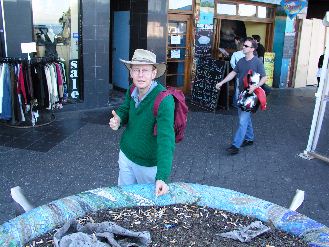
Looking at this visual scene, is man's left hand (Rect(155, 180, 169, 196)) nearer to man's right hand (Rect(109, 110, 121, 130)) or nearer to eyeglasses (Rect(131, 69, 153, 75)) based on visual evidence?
man's right hand (Rect(109, 110, 121, 130))

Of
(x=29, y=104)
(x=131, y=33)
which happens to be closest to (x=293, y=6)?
(x=131, y=33)

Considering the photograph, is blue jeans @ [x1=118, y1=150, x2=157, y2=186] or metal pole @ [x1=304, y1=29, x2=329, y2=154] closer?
blue jeans @ [x1=118, y1=150, x2=157, y2=186]

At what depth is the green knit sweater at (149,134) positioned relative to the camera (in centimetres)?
280

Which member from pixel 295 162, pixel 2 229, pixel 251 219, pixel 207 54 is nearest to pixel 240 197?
pixel 251 219

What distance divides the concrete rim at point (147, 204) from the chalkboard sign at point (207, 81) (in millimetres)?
6659

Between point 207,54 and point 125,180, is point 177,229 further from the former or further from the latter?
point 207,54

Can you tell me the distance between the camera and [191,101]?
1021cm

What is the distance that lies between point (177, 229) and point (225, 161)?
12.4 feet

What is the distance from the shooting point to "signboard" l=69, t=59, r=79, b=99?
8.66 meters

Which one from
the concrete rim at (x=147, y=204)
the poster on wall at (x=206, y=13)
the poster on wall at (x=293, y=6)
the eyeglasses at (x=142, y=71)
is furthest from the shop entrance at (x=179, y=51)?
the concrete rim at (x=147, y=204)

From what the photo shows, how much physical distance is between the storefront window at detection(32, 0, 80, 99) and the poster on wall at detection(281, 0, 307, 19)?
6.55 metres

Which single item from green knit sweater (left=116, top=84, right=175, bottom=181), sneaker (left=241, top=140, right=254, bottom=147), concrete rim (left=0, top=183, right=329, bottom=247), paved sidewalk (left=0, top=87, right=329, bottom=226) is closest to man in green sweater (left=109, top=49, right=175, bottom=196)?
green knit sweater (left=116, top=84, right=175, bottom=181)

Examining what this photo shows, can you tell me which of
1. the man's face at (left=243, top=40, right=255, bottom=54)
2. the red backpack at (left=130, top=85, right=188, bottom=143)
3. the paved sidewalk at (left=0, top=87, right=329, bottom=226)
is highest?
the man's face at (left=243, top=40, right=255, bottom=54)

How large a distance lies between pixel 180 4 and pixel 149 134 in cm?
772
